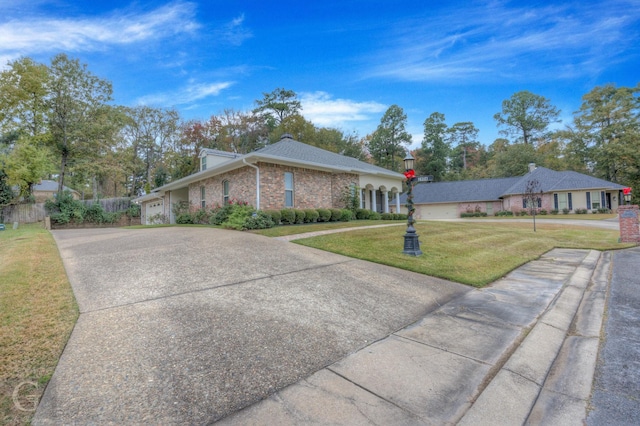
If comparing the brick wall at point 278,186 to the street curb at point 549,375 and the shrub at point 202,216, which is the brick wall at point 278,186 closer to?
the shrub at point 202,216

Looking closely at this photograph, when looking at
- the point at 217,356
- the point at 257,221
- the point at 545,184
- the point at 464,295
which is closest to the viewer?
the point at 217,356

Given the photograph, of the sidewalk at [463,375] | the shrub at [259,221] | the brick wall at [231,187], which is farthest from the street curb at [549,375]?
the brick wall at [231,187]

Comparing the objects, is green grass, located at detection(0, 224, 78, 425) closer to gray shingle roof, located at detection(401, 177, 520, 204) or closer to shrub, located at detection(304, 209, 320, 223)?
Result: shrub, located at detection(304, 209, 320, 223)

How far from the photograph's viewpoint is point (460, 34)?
37.7 feet

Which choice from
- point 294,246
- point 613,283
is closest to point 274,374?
point 294,246

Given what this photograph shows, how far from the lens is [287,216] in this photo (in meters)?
12.7

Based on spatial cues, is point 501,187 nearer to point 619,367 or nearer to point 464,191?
point 464,191

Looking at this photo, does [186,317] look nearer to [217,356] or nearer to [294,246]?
[217,356]

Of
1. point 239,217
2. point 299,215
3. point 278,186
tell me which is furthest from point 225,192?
point 299,215

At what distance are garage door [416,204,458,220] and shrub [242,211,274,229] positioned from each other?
29.5 meters

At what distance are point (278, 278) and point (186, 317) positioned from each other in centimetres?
196

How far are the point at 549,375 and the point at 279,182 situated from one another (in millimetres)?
12046

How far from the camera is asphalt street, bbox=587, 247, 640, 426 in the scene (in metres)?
2.09

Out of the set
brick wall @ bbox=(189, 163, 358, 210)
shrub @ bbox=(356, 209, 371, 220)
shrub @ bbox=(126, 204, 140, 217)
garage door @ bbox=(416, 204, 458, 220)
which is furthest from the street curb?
garage door @ bbox=(416, 204, 458, 220)
